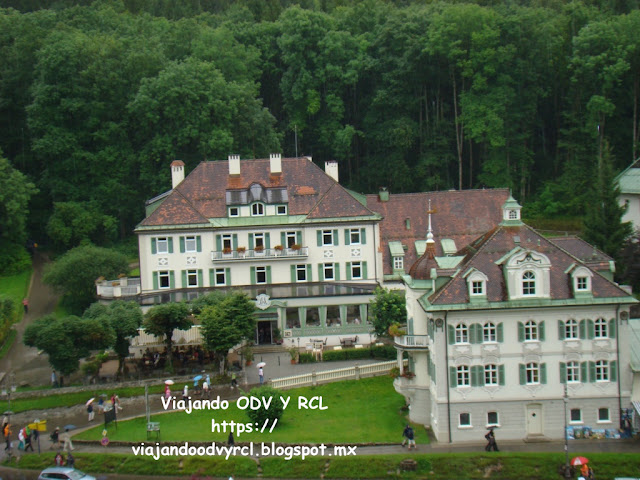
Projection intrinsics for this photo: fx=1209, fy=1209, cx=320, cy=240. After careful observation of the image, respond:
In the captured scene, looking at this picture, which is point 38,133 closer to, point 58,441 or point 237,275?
point 237,275

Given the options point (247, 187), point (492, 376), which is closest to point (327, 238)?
point (247, 187)

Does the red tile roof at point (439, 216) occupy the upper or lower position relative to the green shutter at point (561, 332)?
upper

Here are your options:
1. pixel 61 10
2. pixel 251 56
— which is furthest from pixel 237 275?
pixel 61 10

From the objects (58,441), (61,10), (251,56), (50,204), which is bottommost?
(58,441)

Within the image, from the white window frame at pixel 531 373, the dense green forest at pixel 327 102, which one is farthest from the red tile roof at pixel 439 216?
the white window frame at pixel 531 373

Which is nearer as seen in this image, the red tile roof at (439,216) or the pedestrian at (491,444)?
the pedestrian at (491,444)

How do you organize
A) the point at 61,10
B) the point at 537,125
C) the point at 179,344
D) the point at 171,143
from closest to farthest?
the point at 179,344, the point at 171,143, the point at 537,125, the point at 61,10

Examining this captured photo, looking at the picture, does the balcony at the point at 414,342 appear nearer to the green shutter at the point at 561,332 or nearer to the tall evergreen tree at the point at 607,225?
the green shutter at the point at 561,332
